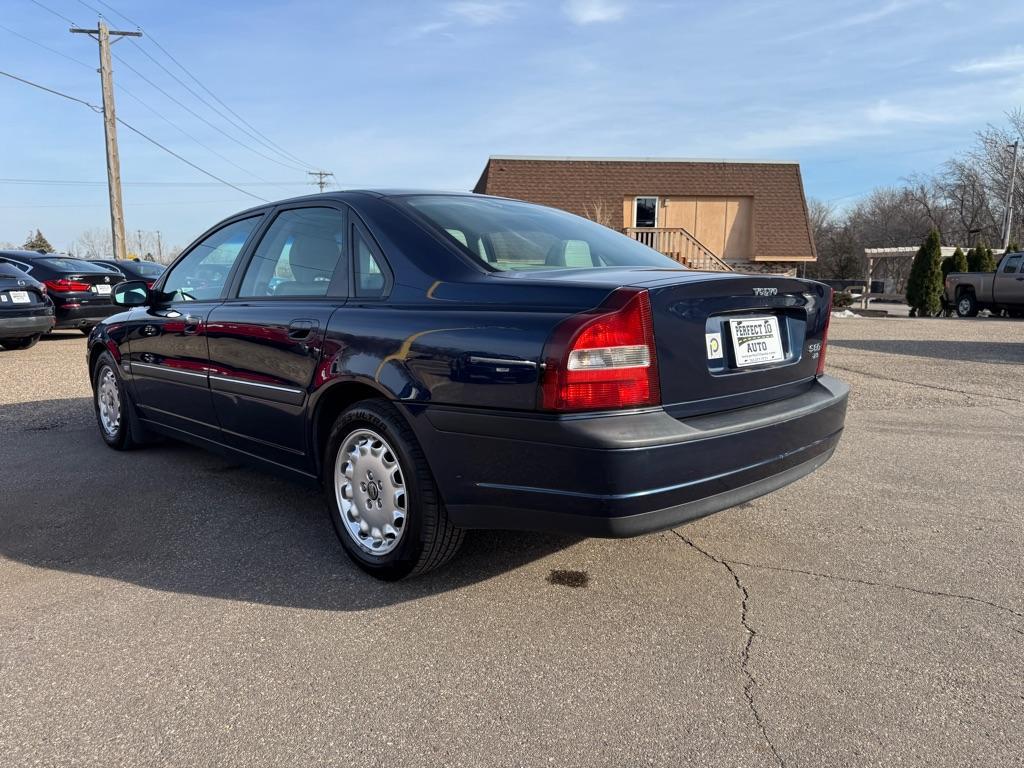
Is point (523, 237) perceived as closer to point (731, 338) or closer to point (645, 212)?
point (731, 338)

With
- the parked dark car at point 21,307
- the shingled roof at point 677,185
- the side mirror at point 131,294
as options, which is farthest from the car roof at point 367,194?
the shingled roof at point 677,185

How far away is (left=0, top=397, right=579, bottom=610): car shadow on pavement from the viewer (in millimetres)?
2990

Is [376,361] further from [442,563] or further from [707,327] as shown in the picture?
[707,327]

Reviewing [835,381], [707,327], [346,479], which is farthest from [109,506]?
[835,381]

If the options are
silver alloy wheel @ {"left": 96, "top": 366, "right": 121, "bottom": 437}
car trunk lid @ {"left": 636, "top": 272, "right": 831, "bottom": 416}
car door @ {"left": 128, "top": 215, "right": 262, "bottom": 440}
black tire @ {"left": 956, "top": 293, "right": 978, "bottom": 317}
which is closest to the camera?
car trunk lid @ {"left": 636, "top": 272, "right": 831, "bottom": 416}

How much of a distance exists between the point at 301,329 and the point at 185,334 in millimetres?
1260

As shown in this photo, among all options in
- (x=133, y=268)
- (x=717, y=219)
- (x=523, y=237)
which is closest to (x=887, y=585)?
(x=523, y=237)

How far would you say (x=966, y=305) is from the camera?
2197 cm

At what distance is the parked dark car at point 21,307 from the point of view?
33.1ft

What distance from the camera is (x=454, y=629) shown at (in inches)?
103

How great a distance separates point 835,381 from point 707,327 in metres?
1.22

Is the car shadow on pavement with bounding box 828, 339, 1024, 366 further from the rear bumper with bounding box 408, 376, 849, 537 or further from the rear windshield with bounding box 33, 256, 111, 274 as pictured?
the rear windshield with bounding box 33, 256, 111, 274

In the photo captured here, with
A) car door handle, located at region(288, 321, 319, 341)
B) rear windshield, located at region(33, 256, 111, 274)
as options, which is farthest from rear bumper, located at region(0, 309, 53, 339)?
car door handle, located at region(288, 321, 319, 341)

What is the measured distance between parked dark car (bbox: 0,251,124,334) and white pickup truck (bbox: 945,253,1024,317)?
21.7 metres
